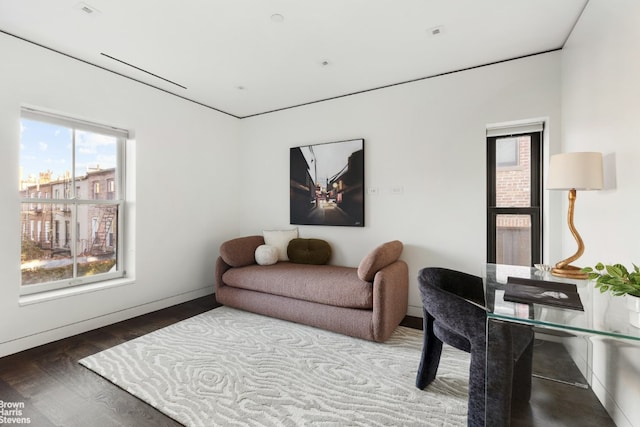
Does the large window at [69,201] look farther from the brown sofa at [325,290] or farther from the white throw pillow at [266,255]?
the white throw pillow at [266,255]

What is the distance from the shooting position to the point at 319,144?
3.85 metres

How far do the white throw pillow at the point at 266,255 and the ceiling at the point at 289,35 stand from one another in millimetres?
1961

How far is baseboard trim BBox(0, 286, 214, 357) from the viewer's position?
2438mm

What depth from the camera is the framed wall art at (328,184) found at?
3596 mm

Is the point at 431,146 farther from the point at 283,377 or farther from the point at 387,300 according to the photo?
the point at 283,377

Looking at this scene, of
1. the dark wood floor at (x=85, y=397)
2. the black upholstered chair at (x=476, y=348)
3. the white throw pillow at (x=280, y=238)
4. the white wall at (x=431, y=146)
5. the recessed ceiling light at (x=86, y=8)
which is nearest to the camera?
the black upholstered chair at (x=476, y=348)

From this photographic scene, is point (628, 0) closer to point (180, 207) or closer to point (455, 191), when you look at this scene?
point (455, 191)

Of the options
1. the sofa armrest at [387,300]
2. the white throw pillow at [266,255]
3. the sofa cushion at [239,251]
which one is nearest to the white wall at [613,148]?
the sofa armrest at [387,300]

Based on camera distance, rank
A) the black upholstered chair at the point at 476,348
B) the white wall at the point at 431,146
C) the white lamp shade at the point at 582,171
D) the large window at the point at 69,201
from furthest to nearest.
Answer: the white wall at the point at 431,146, the large window at the point at 69,201, the white lamp shade at the point at 582,171, the black upholstered chair at the point at 476,348

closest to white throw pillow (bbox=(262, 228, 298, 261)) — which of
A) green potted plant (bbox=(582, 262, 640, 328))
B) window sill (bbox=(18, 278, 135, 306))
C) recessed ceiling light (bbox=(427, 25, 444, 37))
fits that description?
window sill (bbox=(18, 278, 135, 306))

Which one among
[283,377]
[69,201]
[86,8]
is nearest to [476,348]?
[283,377]

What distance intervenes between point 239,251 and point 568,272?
10.2 ft

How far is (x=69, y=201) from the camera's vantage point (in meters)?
2.89

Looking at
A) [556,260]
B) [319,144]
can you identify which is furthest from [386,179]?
[556,260]
